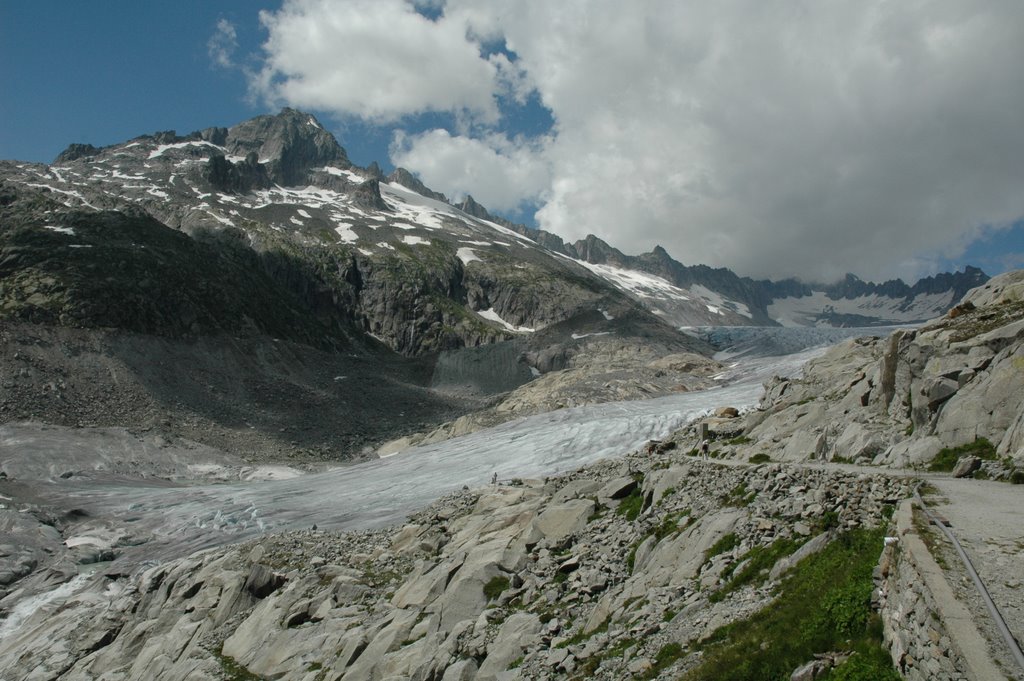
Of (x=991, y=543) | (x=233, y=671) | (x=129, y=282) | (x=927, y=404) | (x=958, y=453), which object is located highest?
(x=129, y=282)

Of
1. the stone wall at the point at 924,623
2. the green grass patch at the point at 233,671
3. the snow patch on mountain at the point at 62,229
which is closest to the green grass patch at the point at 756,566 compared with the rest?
the stone wall at the point at 924,623

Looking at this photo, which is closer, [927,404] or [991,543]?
Result: [991,543]

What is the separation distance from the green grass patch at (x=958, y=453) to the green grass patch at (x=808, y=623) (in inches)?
363

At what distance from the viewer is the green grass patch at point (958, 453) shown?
19.5m

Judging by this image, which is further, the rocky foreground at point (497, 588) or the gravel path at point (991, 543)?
the rocky foreground at point (497, 588)

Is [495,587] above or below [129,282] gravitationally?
below

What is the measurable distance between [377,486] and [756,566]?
5634 centimetres

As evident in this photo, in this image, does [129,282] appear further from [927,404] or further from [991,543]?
[991,543]

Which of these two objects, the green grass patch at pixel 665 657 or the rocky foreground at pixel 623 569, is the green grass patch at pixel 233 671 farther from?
the green grass patch at pixel 665 657

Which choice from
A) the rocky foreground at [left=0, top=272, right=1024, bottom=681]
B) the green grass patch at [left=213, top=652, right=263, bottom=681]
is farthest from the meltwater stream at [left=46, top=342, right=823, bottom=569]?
the green grass patch at [left=213, top=652, right=263, bottom=681]

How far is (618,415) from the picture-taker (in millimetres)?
80188

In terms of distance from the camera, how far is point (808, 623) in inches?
421

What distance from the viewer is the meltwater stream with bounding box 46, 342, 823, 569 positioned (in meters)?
55.6

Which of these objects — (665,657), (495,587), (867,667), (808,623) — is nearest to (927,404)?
(808,623)
